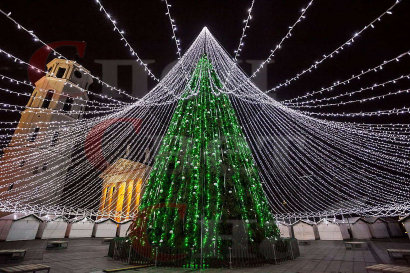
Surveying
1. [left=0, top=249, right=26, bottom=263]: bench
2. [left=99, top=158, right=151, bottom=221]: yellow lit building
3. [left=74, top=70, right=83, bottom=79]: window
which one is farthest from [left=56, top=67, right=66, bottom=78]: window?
[left=0, top=249, right=26, bottom=263]: bench

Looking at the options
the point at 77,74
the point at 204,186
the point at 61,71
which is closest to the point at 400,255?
the point at 204,186

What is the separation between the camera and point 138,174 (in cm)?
2884

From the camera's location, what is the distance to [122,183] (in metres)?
29.2

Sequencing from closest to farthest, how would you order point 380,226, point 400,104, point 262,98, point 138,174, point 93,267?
point 93,267
point 262,98
point 400,104
point 380,226
point 138,174

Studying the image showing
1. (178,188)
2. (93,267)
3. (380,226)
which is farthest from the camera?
(380,226)

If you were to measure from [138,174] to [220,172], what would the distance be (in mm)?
23487

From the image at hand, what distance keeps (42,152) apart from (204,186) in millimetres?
26156

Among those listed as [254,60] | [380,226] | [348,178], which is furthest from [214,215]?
[380,226]

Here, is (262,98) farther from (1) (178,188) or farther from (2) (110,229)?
(2) (110,229)

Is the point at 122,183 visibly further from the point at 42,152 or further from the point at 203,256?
the point at 203,256

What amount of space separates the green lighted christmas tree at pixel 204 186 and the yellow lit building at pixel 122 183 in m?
20.7

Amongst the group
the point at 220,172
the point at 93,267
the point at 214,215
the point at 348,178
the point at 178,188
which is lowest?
the point at 93,267

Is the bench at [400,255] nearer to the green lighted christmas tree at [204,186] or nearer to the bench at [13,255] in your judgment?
the green lighted christmas tree at [204,186]

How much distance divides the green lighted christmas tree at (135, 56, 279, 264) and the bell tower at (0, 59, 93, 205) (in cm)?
1520
